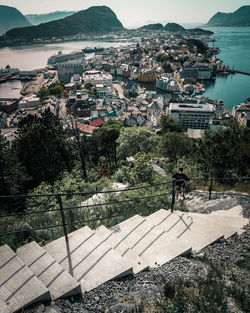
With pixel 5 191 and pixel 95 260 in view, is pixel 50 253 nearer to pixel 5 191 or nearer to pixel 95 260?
pixel 95 260

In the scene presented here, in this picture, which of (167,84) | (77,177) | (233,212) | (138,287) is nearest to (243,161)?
(233,212)

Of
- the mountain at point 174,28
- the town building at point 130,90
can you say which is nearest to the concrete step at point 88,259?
the town building at point 130,90

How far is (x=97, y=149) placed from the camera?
1648cm

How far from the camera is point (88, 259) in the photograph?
269 centimetres

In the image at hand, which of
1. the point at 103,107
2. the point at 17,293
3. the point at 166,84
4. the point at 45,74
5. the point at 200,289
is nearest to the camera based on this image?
the point at 17,293

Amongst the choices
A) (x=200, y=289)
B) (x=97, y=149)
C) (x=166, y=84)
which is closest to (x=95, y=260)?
(x=200, y=289)

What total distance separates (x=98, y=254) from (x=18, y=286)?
91 centimetres

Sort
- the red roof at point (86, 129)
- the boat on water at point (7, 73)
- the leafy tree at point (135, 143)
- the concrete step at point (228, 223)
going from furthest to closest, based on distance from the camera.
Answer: the boat on water at point (7, 73), the red roof at point (86, 129), the leafy tree at point (135, 143), the concrete step at point (228, 223)

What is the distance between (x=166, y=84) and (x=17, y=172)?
49754 mm

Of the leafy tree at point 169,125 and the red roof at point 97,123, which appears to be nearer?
the leafy tree at point 169,125

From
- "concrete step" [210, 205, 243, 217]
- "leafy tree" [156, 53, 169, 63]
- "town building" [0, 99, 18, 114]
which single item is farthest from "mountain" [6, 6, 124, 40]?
"concrete step" [210, 205, 243, 217]

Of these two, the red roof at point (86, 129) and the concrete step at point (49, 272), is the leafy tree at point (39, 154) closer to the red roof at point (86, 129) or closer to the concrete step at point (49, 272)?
the concrete step at point (49, 272)

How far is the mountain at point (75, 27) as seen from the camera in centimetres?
13925

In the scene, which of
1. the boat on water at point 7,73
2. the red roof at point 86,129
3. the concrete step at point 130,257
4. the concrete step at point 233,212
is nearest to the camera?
the concrete step at point 130,257
